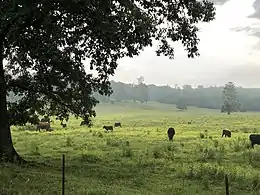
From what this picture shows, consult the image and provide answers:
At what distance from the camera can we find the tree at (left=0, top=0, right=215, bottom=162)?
14.2 meters

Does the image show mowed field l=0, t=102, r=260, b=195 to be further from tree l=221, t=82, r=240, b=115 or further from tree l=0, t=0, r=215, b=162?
tree l=221, t=82, r=240, b=115

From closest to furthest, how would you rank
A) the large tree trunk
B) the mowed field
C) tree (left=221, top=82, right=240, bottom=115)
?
the mowed field, the large tree trunk, tree (left=221, top=82, right=240, bottom=115)

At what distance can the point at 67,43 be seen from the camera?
16.8 meters

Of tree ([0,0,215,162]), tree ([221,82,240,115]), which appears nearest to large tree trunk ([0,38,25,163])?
tree ([0,0,215,162])

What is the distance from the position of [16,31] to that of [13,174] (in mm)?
5340

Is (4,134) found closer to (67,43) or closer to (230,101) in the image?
(67,43)

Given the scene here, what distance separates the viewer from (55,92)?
66.3 ft

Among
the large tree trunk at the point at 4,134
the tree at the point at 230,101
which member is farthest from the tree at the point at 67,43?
the tree at the point at 230,101

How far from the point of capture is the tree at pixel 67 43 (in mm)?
14234

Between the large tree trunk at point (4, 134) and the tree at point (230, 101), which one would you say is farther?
the tree at point (230, 101)

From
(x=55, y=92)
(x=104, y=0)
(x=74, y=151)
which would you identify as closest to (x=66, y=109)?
(x=55, y=92)

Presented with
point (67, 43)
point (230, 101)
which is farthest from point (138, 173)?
point (230, 101)

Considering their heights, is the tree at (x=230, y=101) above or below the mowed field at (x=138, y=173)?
above

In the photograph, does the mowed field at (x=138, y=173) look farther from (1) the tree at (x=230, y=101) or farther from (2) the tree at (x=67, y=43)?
(1) the tree at (x=230, y=101)
